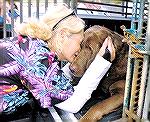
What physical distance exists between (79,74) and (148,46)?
0.91 meters

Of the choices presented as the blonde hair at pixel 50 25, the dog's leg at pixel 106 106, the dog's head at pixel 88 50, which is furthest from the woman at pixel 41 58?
the dog's leg at pixel 106 106

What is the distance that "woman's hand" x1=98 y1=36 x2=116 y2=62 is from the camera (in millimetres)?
2198

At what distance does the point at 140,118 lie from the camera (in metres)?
1.81

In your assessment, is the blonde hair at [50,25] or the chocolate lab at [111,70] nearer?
the blonde hair at [50,25]

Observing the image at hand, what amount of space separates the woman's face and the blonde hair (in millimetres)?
51

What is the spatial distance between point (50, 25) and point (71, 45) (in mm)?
223

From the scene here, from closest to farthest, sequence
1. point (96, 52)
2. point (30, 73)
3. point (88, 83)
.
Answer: point (30, 73) → point (88, 83) → point (96, 52)

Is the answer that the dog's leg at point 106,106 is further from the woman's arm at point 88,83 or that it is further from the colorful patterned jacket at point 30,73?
the colorful patterned jacket at point 30,73

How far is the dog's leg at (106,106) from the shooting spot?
7.73 feet

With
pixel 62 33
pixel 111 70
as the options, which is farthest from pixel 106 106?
pixel 62 33

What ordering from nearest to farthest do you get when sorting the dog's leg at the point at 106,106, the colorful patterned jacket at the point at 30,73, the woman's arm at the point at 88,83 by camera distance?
the colorful patterned jacket at the point at 30,73 < the woman's arm at the point at 88,83 < the dog's leg at the point at 106,106

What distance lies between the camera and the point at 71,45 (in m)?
2.23

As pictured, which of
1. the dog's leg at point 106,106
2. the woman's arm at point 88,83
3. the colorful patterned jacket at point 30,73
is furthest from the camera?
the dog's leg at point 106,106

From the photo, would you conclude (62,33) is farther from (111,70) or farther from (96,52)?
(111,70)
